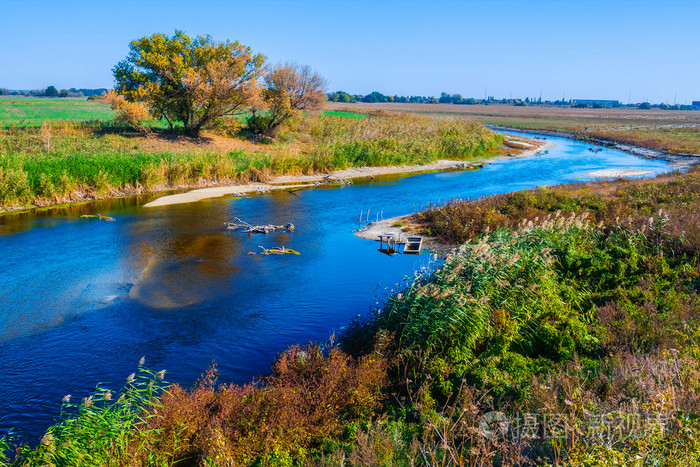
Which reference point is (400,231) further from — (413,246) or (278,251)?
(278,251)

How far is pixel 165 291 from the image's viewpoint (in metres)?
15.5

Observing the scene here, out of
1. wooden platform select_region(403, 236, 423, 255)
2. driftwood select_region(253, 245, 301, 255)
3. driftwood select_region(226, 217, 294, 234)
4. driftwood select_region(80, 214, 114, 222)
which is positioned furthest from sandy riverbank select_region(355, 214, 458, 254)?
driftwood select_region(80, 214, 114, 222)

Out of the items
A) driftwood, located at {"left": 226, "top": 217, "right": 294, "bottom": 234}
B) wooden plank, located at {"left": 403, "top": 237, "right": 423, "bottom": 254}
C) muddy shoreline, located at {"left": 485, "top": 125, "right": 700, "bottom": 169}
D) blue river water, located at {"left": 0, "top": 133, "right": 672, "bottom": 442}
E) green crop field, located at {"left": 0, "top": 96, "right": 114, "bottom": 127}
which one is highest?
green crop field, located at {"left": 0, "top": 96, "right": 114, "bottom": 127}

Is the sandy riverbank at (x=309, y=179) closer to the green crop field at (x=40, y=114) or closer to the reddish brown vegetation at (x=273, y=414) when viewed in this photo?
the green crop field at (x=40, y=114)

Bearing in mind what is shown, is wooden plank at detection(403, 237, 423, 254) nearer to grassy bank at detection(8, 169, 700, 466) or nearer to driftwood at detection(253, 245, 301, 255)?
driftwood at detection(253, 245, 301, 255)

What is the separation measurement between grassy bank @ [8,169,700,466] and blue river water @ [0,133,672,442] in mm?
1636

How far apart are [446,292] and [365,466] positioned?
15.6 ft

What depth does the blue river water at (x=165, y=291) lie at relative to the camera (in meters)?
10.8

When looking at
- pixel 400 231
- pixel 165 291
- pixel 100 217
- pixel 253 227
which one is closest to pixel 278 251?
pixel 253 227

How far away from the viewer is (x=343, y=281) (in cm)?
1680

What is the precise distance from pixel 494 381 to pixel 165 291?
1096 centimetres

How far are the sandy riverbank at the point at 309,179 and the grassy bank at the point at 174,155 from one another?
1.00 metres

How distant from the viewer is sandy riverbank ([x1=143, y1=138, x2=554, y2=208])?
30.2 m

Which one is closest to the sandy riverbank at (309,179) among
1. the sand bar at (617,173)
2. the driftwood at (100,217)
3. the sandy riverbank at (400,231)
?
the driftwood at (100,217)
